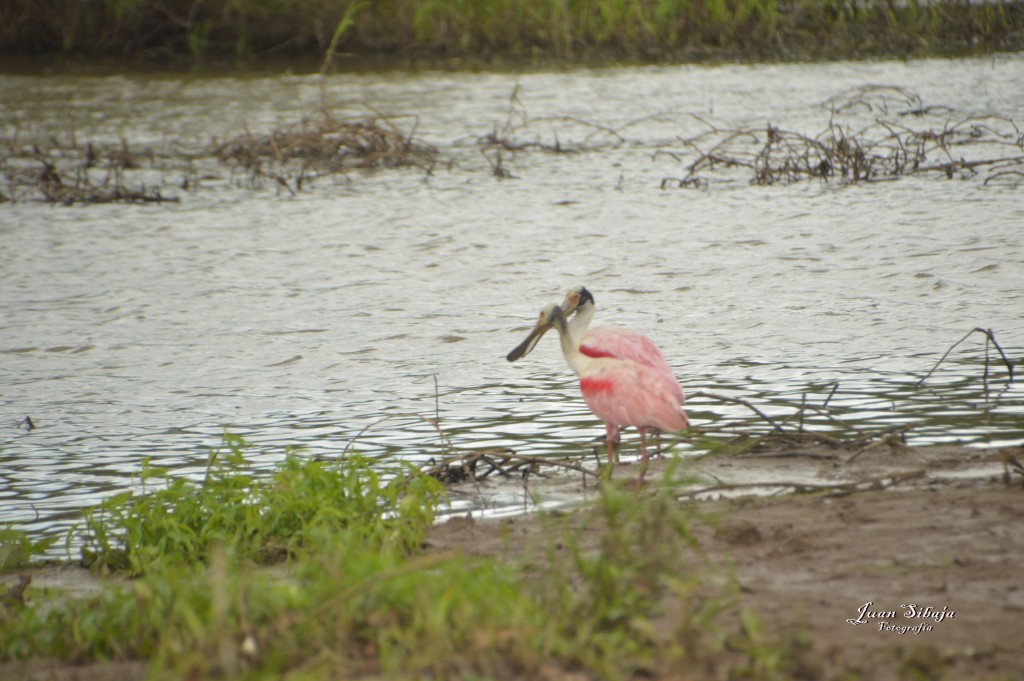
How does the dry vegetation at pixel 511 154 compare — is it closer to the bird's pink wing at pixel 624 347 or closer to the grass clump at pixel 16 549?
the bird's pink wing at pixel 624 347

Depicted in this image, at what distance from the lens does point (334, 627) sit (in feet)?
11.3

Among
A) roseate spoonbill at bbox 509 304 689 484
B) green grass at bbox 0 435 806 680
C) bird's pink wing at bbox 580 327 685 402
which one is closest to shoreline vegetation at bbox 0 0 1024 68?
bird's pink wing at bbox 580 327 685 402

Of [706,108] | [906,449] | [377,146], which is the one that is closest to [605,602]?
[906,449]

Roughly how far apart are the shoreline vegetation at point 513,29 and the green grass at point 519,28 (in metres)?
0.02

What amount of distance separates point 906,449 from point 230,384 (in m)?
3.66

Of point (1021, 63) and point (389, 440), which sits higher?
point (1021, 63)

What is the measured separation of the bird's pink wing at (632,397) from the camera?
5.42 metres

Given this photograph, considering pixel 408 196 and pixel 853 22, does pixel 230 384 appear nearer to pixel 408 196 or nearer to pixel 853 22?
pixel 408 196

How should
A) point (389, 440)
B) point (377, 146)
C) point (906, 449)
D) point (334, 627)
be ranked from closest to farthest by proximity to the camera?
point (334, 627) < point (906, 449) < point (389, 440) < point (377, 146)

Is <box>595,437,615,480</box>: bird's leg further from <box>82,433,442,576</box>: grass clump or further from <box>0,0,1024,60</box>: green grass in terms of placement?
<box>0,0,1024,60</box>: green grass

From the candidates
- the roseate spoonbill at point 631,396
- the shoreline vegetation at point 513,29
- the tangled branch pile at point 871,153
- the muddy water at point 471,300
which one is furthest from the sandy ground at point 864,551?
the shoreline vegetation at point 513,29

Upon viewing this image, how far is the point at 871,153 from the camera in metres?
13.8

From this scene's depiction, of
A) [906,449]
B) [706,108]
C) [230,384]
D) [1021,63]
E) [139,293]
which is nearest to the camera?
[906,449]
